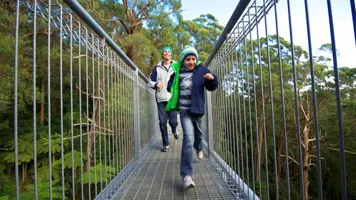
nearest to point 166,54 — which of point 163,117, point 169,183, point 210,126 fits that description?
point 163,117

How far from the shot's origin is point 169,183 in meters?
2.45

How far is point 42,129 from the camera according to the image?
7.97m

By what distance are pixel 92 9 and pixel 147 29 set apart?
10.3ft

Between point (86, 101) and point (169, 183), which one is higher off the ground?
point (86, 101)

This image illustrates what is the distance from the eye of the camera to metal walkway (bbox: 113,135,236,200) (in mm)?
2135

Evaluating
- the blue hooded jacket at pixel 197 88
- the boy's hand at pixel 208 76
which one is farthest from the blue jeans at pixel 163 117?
the boy's hand at pixel 208 76

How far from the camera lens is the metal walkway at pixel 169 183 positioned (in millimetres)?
2135

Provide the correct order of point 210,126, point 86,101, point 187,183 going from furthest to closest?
1. point 210,126
2. point 187,183
3. point 86,101

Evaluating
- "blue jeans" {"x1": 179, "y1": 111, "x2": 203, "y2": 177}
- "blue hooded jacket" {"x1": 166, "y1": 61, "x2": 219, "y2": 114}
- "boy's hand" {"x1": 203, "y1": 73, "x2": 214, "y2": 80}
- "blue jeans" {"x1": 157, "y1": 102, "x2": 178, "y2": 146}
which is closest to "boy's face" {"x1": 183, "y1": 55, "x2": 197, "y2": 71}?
"blue hooded jacket" {"x1": 166, "y1": 61, "x2": 219, "y2": 114}

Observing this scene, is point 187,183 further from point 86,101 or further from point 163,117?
point 163,117

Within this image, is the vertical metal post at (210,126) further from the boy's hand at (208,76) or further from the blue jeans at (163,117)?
the boy's hand at (208,76)

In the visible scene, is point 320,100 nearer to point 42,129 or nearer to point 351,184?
point 351,184

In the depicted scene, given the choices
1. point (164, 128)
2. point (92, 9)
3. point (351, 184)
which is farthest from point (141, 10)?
point (351, 184)

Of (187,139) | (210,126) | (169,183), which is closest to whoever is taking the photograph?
(187,139)
